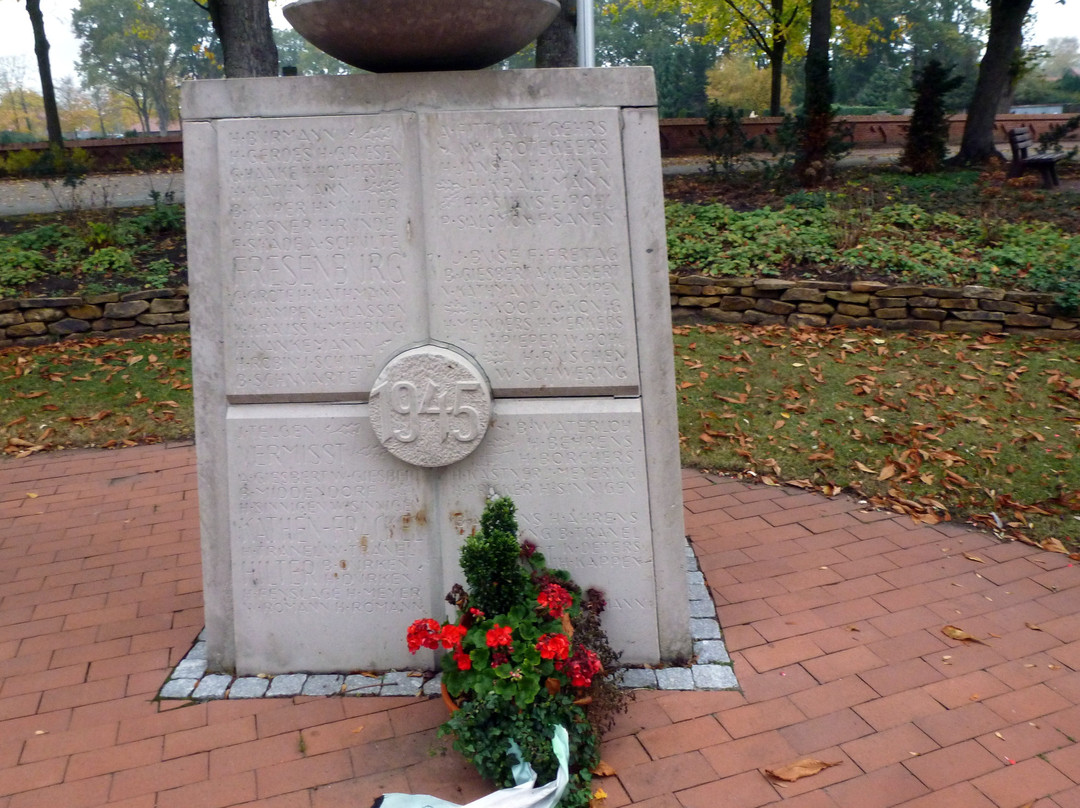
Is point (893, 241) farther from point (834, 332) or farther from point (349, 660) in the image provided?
point (349, 660)

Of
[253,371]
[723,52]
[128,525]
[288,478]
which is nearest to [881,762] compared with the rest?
[288,478]

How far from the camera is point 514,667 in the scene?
2760 mm

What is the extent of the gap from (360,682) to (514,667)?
2.73 ft

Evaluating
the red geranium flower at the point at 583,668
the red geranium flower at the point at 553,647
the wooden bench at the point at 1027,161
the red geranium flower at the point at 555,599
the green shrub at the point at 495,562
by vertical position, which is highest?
the wooden bench at the point at 1027,161

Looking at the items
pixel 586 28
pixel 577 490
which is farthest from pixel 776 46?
pixel 577 490

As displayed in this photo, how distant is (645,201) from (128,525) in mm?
3366

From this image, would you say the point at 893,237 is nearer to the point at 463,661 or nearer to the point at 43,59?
the point at 463,661

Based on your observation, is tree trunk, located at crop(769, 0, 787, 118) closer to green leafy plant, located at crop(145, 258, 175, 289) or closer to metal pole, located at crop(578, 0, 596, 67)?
metal pole, located at crop(578, 0, 596, 67)

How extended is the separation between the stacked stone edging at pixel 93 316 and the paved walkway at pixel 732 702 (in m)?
3.89

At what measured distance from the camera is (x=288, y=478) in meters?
3.22

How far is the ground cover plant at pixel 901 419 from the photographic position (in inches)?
191

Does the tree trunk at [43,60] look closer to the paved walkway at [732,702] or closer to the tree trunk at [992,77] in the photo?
the tree trunk at [992,77]

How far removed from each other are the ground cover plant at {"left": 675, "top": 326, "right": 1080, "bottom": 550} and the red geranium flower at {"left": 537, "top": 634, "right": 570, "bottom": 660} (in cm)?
265

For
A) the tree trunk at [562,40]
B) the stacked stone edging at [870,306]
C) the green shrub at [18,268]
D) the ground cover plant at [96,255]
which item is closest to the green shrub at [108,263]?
the ground cover plant at [96,255]
